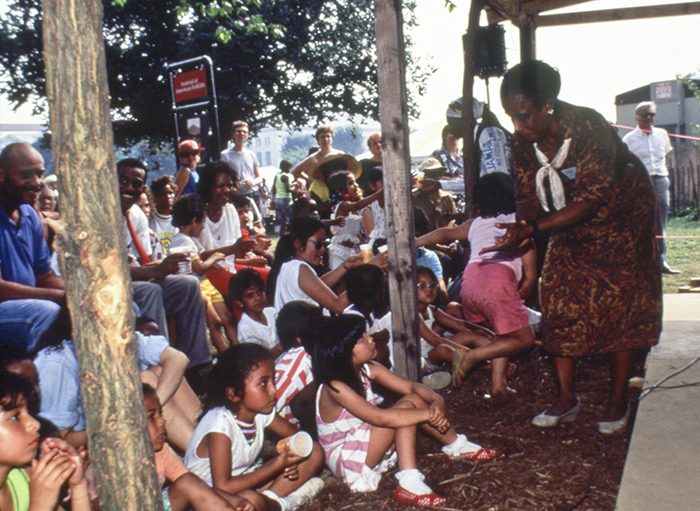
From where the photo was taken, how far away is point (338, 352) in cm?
307

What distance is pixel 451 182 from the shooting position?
7508 millimetres

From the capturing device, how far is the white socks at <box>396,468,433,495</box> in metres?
2.84

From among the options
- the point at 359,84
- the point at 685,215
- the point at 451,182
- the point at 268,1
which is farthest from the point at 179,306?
the point at 359,84

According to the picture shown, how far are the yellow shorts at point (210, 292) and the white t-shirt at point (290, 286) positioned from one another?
1008mm

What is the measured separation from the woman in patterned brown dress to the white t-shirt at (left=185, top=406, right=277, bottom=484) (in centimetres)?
152

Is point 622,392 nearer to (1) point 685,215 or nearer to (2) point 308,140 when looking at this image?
(1) point 685,215

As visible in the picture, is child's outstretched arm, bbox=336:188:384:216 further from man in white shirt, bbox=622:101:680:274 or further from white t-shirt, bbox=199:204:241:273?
man in white shirt, bbox=622:101:680:274

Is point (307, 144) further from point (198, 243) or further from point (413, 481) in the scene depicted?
point (413, 481)

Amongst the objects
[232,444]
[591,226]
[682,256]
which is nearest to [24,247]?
[232,444]

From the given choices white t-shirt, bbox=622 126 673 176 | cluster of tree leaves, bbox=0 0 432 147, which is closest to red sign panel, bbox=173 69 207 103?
white t-shirt, bbox=622 126 673 176

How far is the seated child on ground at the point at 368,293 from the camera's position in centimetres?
411

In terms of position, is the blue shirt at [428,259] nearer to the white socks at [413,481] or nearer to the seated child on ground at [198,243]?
the seated child on ground at [198,243]

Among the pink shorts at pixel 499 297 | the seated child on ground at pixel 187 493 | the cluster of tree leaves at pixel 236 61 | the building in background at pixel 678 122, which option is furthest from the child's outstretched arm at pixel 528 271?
the cluster of tree leaves at pixel 236 61

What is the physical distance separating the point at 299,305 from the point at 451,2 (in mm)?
2971
